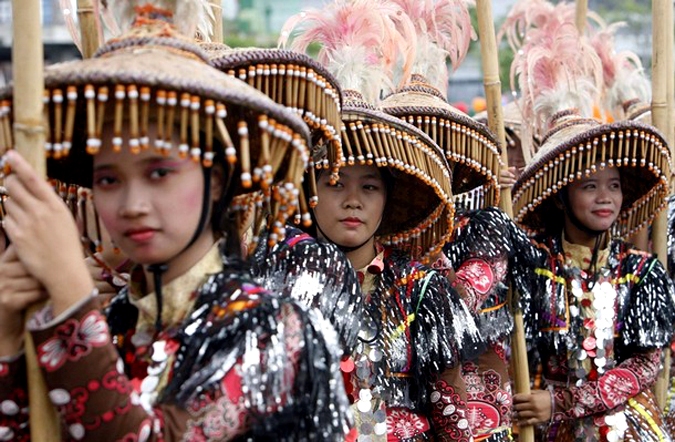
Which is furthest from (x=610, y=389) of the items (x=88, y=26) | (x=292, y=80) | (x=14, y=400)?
(x=14, y=400)

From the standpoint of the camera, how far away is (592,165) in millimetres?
4895

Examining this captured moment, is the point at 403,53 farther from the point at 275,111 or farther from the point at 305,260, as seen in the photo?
the point at 275,111

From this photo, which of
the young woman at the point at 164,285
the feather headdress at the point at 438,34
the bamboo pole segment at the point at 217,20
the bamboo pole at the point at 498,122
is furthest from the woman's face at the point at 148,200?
the feather headdress at the point at 438,34

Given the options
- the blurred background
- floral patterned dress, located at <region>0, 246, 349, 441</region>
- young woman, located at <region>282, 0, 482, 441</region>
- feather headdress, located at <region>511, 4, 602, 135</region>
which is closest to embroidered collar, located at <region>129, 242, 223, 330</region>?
floral patterned dress, located at <region>0, 246, 349, 441</region>

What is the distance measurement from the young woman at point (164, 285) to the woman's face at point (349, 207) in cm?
127

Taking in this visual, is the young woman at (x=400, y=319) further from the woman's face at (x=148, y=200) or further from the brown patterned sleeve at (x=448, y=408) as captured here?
the woman's face at (x=148, y=200)

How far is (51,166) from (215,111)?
604 millimetres

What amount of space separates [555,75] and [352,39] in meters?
1.75

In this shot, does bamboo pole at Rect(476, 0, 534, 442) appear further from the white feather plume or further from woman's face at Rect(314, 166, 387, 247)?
the white feather plume

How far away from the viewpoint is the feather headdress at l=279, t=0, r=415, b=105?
4.27 metres

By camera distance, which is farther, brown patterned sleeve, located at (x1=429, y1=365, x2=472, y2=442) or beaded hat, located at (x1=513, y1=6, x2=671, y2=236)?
beaded hat, located at (x1=513, y1=6, x2=671, y2=236)

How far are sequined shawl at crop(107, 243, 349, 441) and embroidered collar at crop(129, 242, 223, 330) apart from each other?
0.02 metres

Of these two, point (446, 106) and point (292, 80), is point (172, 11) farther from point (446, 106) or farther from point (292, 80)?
point (446, 106)

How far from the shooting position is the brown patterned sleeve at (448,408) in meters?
3.79
